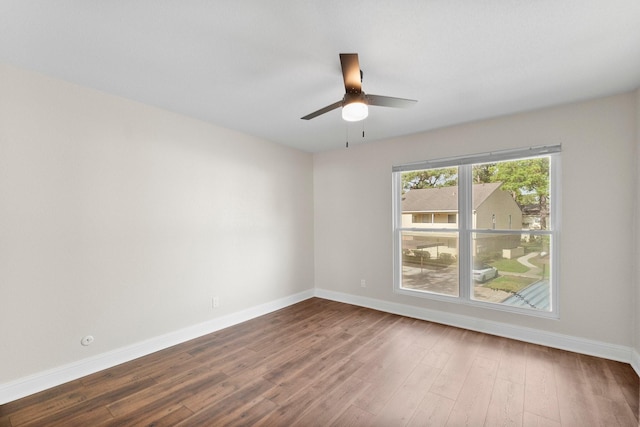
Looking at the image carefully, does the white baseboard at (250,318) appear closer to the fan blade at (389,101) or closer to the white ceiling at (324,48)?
the white ceiling at (324,48)

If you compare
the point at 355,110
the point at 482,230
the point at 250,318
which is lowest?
the point at 250,318

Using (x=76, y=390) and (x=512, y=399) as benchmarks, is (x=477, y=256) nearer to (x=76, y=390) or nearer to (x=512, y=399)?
(x=512, y=399)

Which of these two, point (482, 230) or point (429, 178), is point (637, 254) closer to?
point (482, 230)

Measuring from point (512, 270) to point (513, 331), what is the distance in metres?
0.68

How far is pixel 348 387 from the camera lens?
7.52ft

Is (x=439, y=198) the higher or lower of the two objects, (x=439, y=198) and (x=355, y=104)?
the lower

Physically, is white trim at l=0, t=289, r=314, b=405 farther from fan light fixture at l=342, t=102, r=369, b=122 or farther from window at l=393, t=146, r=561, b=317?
fan light fixture at l=342, t=102, r=369, b=122

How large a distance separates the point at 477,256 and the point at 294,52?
3143 mm

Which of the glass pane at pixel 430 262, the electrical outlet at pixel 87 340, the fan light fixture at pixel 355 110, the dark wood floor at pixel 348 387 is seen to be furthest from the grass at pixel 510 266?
the electrical outlet at pixel 87 340

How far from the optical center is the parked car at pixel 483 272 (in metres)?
3.41

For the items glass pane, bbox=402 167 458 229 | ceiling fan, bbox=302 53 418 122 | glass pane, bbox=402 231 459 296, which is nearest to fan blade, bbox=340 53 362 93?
ceiling fan, bbox=302 53 418 122

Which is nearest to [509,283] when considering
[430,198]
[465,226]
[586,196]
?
[465,226]

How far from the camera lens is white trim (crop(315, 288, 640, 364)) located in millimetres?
2672

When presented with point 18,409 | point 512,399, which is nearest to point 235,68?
point 18,409
